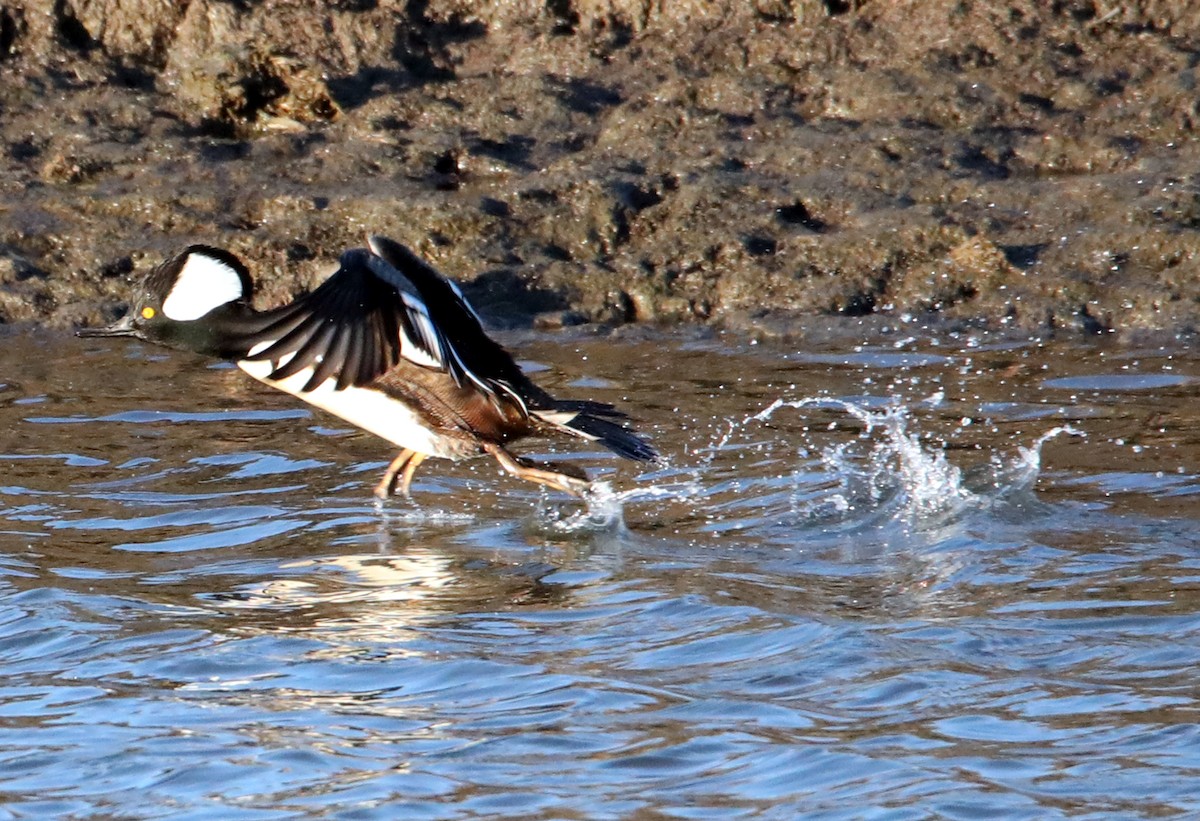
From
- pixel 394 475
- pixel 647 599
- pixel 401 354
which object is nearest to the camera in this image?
pixel 647 599

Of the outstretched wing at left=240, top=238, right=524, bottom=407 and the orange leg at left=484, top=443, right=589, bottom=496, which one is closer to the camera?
the outstretched wing at left=240, top=238, right=524, bottom=407

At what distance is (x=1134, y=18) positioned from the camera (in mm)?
9344

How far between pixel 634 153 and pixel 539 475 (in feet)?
9.84

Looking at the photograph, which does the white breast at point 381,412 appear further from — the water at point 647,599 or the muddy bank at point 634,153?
the muddy bank at point 634,153

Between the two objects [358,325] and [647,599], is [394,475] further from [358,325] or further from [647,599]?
[647,599]

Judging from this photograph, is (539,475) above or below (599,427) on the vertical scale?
below

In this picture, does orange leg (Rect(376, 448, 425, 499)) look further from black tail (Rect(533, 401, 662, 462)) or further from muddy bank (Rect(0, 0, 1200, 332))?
muddy bank (Rect(0, 0, 1200, 332))

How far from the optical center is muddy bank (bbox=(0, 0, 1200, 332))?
27.8 feet

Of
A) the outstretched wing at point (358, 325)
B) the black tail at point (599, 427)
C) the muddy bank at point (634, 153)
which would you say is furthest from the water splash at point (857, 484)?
the muddy bank at point (634, 153)

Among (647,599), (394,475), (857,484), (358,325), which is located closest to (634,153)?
(394,475)

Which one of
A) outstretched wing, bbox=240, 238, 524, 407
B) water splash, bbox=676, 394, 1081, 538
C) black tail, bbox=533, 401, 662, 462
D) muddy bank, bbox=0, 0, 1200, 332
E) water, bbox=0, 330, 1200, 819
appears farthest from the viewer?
muddy bank, bbox=0, 0, 1200, 332

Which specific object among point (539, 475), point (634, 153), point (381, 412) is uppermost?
point (634, 153)

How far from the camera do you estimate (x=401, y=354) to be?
6.49m

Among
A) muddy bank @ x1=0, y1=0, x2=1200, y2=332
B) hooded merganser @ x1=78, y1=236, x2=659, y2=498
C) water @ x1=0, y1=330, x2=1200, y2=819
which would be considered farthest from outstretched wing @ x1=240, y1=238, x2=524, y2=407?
muddy bank @ x1=0, y1=0, x2=1200, y2=332
